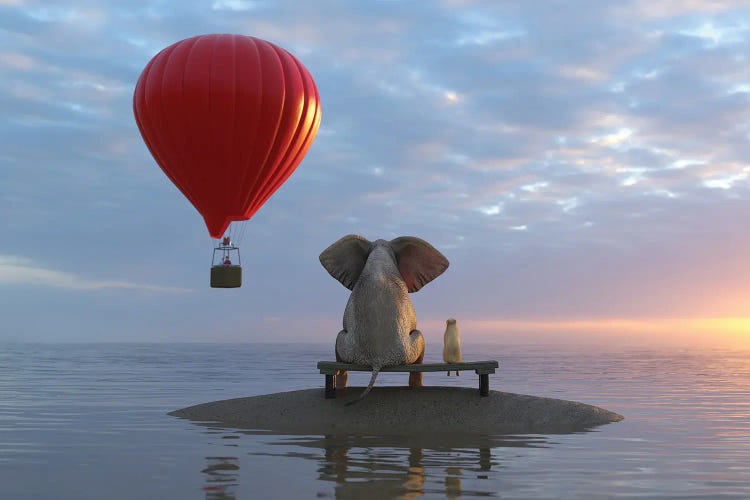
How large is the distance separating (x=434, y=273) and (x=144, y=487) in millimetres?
9992

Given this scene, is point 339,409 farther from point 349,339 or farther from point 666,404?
point 666,404

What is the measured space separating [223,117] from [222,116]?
0.03 m

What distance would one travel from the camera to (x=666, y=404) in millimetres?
25953

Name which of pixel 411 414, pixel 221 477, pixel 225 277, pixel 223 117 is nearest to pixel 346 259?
pixel 225 277

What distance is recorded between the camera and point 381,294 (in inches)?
731

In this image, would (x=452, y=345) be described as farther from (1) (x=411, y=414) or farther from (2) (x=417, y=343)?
(1) (x=411, y=414)

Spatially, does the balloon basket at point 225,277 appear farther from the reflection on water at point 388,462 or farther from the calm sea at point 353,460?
the reflection on water at point 388,462

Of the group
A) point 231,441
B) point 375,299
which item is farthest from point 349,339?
point 231,441

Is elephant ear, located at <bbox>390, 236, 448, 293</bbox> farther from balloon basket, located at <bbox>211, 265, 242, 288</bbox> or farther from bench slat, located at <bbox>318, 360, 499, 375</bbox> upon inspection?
balloon basket, located at <bbox>211, 265, 242, 288</bbox>

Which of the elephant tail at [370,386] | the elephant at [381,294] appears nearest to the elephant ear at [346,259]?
the elephant at [381,294]

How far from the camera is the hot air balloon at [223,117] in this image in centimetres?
2238

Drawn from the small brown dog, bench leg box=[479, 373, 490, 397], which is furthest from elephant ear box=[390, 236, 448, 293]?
bench leg box=[479, 373, 490, 397]

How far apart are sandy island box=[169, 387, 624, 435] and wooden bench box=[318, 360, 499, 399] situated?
0.25m

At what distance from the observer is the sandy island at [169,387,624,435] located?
17984 millimetres
